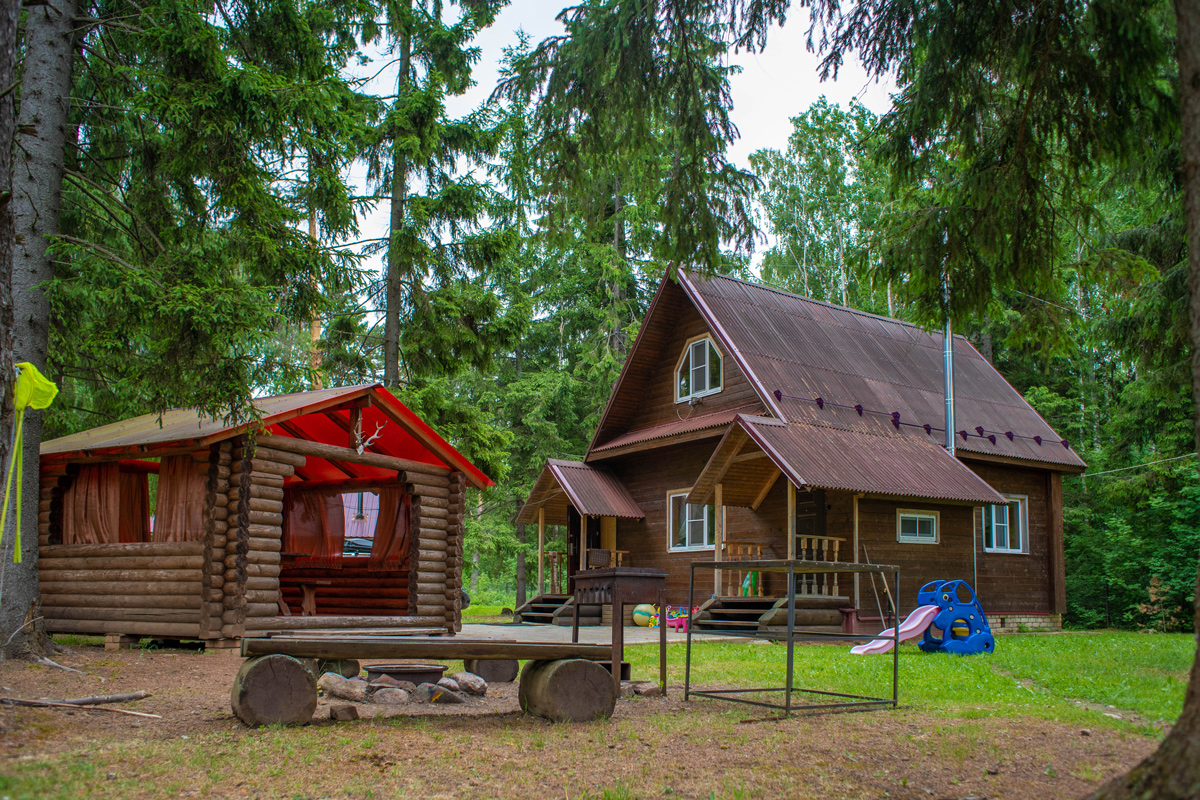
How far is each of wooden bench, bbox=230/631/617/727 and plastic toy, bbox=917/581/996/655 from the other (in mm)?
7402

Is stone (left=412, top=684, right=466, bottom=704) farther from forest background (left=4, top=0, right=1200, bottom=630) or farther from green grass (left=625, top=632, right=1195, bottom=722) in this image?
forest background (left=4, top=0, right=1200, bottom=630)

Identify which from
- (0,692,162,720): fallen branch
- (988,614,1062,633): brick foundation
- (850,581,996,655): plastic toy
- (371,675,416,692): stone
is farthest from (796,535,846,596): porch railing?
(0,692,162,720): fallen branch

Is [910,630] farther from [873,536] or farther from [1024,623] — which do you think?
[1024,623]

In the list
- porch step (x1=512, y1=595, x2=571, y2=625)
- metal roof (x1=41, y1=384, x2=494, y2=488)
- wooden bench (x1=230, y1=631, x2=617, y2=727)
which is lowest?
porch step (x1=512, y1=595, x2=571, y2=625)

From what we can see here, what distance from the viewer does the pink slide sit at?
39.4ft

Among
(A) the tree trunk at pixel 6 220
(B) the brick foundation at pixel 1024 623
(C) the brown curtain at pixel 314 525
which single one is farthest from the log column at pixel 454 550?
(B) the brick foundation at pixel 1024 623

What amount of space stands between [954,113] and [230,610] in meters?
9.57

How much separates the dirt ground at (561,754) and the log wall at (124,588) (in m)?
4.01

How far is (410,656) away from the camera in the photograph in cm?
653

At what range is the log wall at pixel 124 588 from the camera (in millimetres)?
11320

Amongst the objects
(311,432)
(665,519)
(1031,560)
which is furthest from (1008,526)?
(311,432)

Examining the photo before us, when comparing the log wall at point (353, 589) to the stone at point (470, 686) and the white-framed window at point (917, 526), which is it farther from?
the white-framed window at point (917, 526)

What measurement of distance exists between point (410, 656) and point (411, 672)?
5.29ft

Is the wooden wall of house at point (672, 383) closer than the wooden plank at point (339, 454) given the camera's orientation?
No
